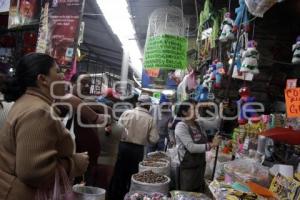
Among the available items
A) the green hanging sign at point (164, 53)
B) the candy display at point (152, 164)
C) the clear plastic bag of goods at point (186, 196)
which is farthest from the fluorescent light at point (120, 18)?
the clear plastic bag of goods at point (186, 196)

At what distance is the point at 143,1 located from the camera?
24.1 ft

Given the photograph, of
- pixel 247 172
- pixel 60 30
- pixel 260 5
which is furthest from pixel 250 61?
pixel 60 30

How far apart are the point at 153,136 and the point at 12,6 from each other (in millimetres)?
3311

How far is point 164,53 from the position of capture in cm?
520

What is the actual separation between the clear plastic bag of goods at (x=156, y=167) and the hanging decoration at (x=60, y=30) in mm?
1954

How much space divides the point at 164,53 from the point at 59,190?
3306 mm

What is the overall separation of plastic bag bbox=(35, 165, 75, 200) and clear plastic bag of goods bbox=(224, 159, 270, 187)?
1.71 meters

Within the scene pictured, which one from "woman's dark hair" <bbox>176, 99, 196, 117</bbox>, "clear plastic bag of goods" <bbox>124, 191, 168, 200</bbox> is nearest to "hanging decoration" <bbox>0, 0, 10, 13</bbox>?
"woman's dark hair" <bbox>176, 99, 196, 117</bbox>

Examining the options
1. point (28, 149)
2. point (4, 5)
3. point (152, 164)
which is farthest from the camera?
point (4, 5)

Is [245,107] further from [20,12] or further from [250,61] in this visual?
[20,12]

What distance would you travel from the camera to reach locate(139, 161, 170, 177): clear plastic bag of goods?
5359 millimetres

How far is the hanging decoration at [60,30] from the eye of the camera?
5.30m

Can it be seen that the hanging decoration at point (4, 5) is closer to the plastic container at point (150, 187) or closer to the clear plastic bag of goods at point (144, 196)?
the plastic container at point (150, 187)

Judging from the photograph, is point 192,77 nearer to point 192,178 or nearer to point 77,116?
point 192,178
